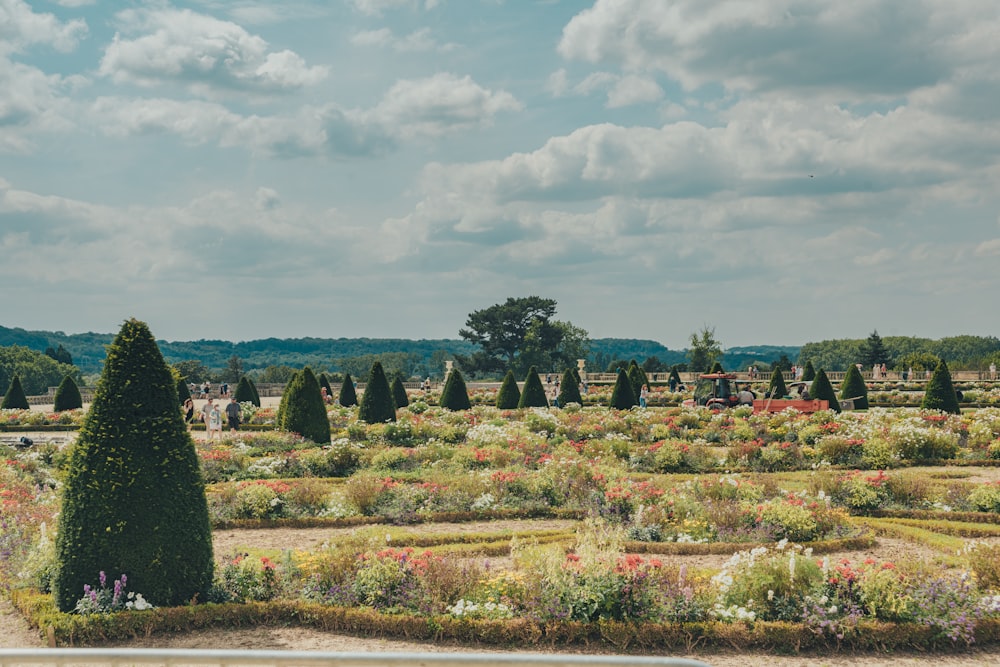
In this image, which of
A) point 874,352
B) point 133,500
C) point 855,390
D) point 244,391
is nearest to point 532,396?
point 855,390

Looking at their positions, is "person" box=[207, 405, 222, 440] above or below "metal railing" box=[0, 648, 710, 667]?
below

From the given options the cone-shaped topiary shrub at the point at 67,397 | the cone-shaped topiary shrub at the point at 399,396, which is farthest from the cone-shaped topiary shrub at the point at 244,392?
the cone-shaped topiary shrub at the point at 399,396

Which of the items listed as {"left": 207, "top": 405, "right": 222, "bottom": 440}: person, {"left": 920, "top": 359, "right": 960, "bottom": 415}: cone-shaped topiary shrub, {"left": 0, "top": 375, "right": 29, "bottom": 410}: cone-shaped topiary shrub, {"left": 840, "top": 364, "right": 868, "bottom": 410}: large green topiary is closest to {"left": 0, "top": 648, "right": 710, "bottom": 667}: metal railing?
{"left": 207, "top": 405, "right": 222, "bottom": 440}: person

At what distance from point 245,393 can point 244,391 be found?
7.5 inches

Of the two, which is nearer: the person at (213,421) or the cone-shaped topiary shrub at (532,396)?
the person at (213,421)

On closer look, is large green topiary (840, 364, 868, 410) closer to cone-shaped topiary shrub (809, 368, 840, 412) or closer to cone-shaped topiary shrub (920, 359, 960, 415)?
cone-shaped topiary shrub (809, 368, 840, 412)

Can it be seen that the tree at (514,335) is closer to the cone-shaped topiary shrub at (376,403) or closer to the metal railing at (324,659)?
the cone-shaped topiary shrub at (376,403)

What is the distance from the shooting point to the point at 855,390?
36844 mm

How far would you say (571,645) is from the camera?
8.22m

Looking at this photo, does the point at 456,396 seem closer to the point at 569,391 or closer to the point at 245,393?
the point at 569,391

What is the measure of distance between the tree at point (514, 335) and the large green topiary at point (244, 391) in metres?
45.4

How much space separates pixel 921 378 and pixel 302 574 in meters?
57.3

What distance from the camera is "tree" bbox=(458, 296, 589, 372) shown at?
8769cm

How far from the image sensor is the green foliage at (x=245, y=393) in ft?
140
